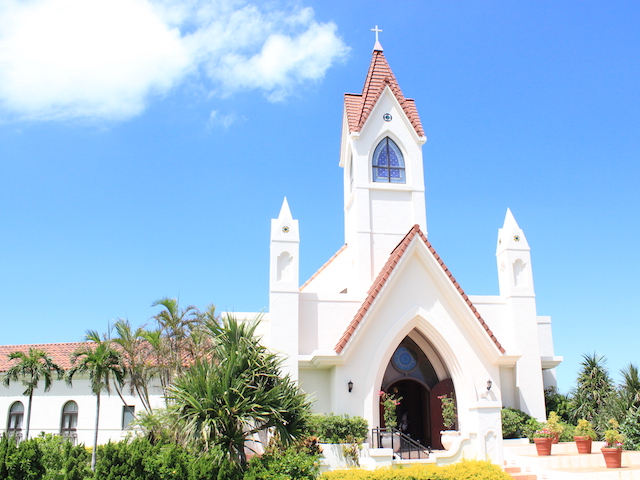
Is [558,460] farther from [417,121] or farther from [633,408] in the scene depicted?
[417,121]

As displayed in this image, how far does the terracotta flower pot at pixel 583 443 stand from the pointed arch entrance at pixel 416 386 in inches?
194

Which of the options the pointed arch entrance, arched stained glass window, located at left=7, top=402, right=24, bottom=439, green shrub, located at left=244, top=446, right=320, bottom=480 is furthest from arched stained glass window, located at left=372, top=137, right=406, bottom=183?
arched stained glass window, located at left=7, top=402, right=24, bottom=439

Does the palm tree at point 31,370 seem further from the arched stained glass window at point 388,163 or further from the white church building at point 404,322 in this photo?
the arched stained glass window at point 388,163

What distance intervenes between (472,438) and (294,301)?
304 inches

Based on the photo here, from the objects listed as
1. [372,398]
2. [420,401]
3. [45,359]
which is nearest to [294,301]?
[372,398]

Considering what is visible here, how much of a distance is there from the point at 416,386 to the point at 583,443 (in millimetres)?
7062

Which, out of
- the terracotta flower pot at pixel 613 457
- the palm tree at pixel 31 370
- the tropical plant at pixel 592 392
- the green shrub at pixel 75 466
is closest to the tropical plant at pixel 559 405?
the tropical plant at pixel 592 392

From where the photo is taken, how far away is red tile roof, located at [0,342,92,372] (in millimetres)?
28672

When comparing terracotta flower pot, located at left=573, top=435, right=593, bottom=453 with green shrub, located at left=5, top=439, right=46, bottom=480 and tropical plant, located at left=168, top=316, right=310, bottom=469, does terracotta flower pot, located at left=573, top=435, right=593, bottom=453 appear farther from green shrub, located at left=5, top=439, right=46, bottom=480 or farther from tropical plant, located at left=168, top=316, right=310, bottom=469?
green shrub, located at left=5, top=439, right=46, bottom=480

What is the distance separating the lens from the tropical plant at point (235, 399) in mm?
13727

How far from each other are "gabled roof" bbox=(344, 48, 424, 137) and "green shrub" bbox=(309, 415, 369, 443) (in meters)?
12.7

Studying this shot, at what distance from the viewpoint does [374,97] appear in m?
26.7

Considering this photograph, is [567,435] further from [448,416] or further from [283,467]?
[283,467]

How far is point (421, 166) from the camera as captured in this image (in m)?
26.3
